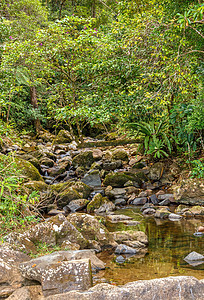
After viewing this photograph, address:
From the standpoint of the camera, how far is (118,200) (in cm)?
→ 823

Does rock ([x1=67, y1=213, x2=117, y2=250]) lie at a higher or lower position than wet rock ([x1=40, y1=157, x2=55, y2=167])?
higher

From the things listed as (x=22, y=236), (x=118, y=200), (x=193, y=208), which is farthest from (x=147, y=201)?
(x=22, y=236)

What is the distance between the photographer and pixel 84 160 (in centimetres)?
1143

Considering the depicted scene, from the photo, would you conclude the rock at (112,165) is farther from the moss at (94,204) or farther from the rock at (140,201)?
the moss at (94,204)

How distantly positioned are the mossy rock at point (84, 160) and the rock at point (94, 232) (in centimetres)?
618

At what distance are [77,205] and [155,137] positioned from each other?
11.5 feet

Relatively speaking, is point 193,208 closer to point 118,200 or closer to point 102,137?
point 118,200

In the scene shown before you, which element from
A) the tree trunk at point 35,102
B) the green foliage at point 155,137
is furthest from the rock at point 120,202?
the tree trunk at point 35,102

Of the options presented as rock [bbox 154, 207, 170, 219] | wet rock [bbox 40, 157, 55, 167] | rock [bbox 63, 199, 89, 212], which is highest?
rock [bbox 154, 207, 170, 219]

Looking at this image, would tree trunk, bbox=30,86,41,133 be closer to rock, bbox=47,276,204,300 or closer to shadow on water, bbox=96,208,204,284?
shadow on water, bbox=96,208,204,284

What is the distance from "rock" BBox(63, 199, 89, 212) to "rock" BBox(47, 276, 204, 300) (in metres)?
5.11

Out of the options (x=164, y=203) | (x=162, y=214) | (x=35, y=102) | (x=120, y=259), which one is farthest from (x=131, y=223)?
(x=35, y=102)

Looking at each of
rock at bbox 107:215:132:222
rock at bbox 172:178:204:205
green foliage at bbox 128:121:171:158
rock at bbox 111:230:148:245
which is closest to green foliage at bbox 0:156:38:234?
rock at bbox 111:230:148:245

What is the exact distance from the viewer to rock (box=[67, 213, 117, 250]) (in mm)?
4864
